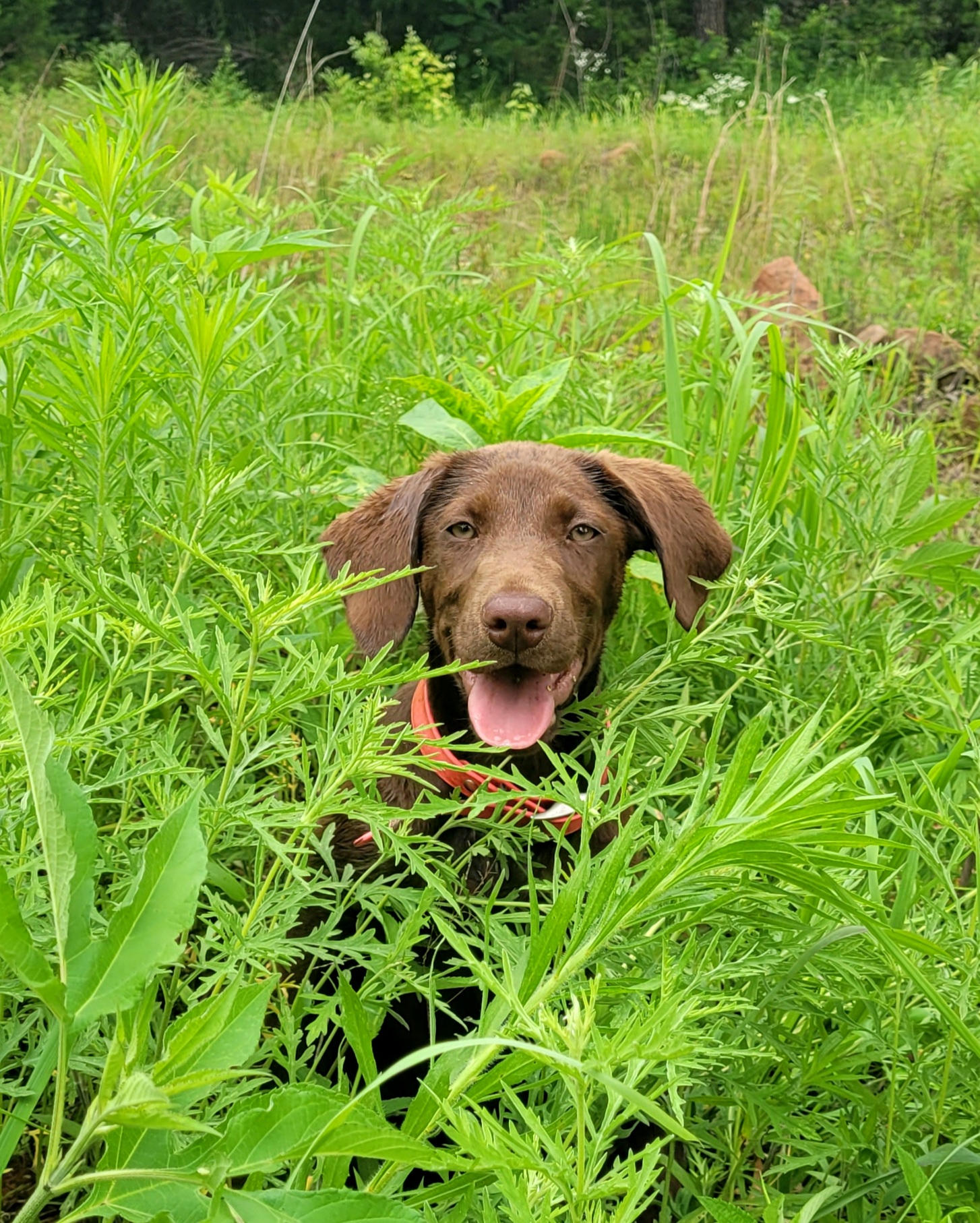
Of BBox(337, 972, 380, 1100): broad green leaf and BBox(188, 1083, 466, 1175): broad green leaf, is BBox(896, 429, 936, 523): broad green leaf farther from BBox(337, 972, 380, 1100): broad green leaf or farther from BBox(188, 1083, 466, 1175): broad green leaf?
BBox(188, 1083, 466, 1175): broad green leaf

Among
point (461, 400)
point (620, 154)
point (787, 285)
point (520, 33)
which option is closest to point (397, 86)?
point (620, 154)

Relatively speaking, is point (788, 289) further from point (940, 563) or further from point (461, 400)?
point (940, 563)

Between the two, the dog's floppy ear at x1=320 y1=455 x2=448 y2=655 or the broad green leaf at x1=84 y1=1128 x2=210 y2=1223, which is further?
the dog's floppy ear at x1=320 y1=455 x2=448 y2=655

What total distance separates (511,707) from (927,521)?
989 mm

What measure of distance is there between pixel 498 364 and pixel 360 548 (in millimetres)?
1023

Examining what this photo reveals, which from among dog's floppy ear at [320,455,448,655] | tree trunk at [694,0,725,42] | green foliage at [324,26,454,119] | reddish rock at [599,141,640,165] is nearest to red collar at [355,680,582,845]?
dog's floppy ear at [320,455,448,655]

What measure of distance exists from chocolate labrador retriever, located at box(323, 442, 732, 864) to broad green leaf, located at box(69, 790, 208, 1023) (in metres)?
1.19

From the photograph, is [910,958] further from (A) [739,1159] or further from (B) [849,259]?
(B) [849,259]

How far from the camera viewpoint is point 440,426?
283 centimetres

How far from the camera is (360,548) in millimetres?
2490

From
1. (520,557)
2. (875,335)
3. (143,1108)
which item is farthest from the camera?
(875,335)

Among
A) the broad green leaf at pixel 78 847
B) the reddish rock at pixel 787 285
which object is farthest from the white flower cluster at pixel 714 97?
the broad green leaf at pixel 78 847

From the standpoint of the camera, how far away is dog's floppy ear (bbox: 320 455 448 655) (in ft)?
7.70

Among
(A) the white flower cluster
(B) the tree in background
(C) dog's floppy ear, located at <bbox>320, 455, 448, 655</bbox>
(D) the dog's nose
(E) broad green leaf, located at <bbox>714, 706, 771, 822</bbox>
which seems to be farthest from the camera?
(B) the tree in background
